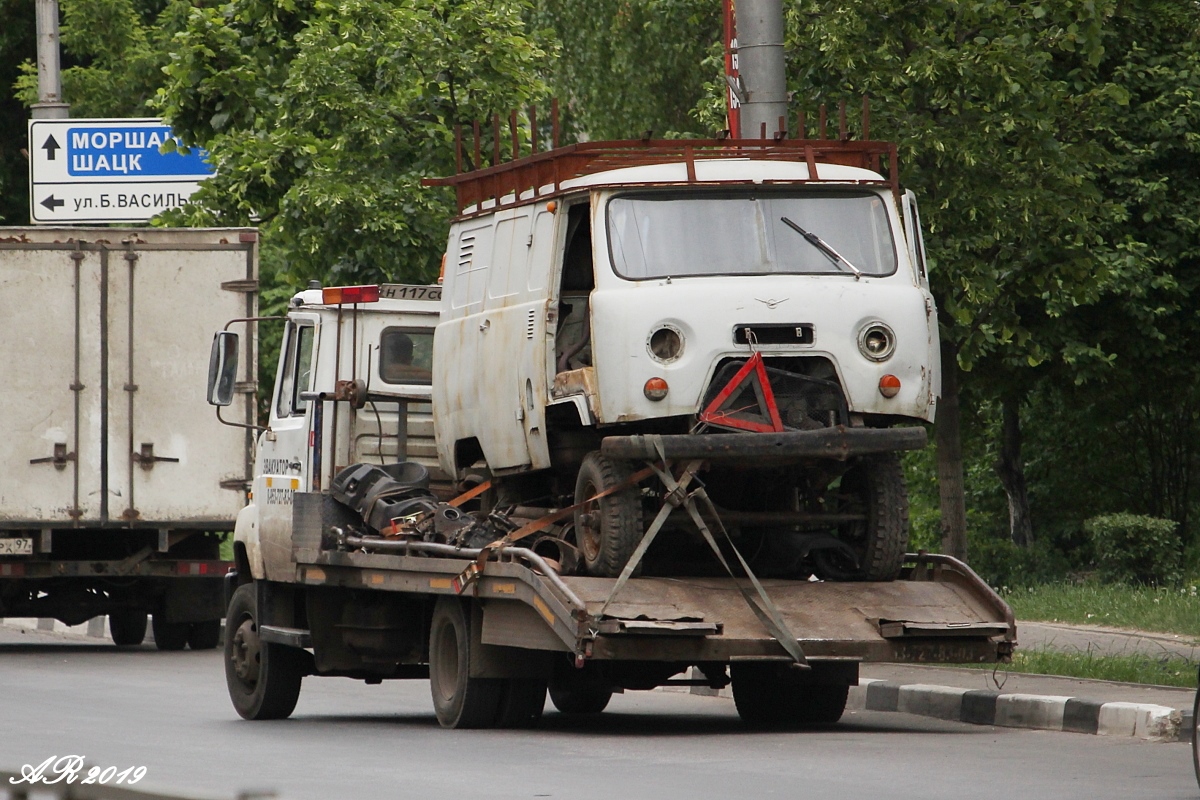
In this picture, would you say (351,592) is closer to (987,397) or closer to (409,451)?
(409,451)

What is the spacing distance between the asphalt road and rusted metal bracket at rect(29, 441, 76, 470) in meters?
3.92

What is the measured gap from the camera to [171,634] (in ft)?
68.4

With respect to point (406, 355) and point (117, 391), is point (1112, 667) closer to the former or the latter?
point (406, 355)

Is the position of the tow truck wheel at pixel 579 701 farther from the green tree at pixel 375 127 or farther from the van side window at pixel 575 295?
the green tree at pixel 375 127

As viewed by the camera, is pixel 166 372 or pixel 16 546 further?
pixel 166 372

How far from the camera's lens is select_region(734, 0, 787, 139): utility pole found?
1359 cm

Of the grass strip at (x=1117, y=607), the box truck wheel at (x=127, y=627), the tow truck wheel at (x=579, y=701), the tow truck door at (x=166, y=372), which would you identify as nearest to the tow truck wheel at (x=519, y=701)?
the tow truck wheel at (x=579, y=701)

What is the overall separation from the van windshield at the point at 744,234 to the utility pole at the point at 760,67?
1.65 metres

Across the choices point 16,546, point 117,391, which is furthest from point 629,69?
point 16,546

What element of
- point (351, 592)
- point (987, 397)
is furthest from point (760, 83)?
point (987, 397)

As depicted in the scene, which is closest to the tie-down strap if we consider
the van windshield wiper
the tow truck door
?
the van windshield wiper

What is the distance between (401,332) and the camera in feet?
46.4

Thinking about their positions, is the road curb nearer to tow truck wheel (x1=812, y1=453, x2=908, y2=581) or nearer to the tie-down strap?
tow truck wheel (x1=812, y1=453, x2=908, y2=581)

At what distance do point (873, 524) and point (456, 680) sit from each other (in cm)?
238
